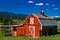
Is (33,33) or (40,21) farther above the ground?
(40,21)

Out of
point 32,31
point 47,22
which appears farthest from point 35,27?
point 47,22

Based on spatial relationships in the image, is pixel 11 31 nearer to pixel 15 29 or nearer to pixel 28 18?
pixel 15 29

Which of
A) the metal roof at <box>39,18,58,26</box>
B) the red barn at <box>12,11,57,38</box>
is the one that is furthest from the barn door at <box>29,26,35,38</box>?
the metal roof at <box>39,18,58,26</box>

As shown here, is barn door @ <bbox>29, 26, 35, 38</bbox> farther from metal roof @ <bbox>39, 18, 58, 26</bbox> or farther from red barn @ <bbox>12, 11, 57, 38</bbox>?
metal roof @ <bbox>39, 18, 58, 26</bbox>

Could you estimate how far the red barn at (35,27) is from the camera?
38.2 metres

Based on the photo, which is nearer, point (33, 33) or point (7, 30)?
point (33, 33)

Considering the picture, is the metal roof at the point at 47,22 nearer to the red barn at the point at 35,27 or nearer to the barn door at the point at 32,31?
the red barn at the point at 35,27

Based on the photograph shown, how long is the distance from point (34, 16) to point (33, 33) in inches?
137

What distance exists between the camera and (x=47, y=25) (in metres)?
39.7

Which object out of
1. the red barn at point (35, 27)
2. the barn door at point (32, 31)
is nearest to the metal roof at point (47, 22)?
the red barn at point (35, 27)

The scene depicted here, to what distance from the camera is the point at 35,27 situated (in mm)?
39156

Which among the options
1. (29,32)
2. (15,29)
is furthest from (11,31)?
(29,32)

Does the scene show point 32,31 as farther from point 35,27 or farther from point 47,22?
point 47,22

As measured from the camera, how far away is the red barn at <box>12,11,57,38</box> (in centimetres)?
3816
